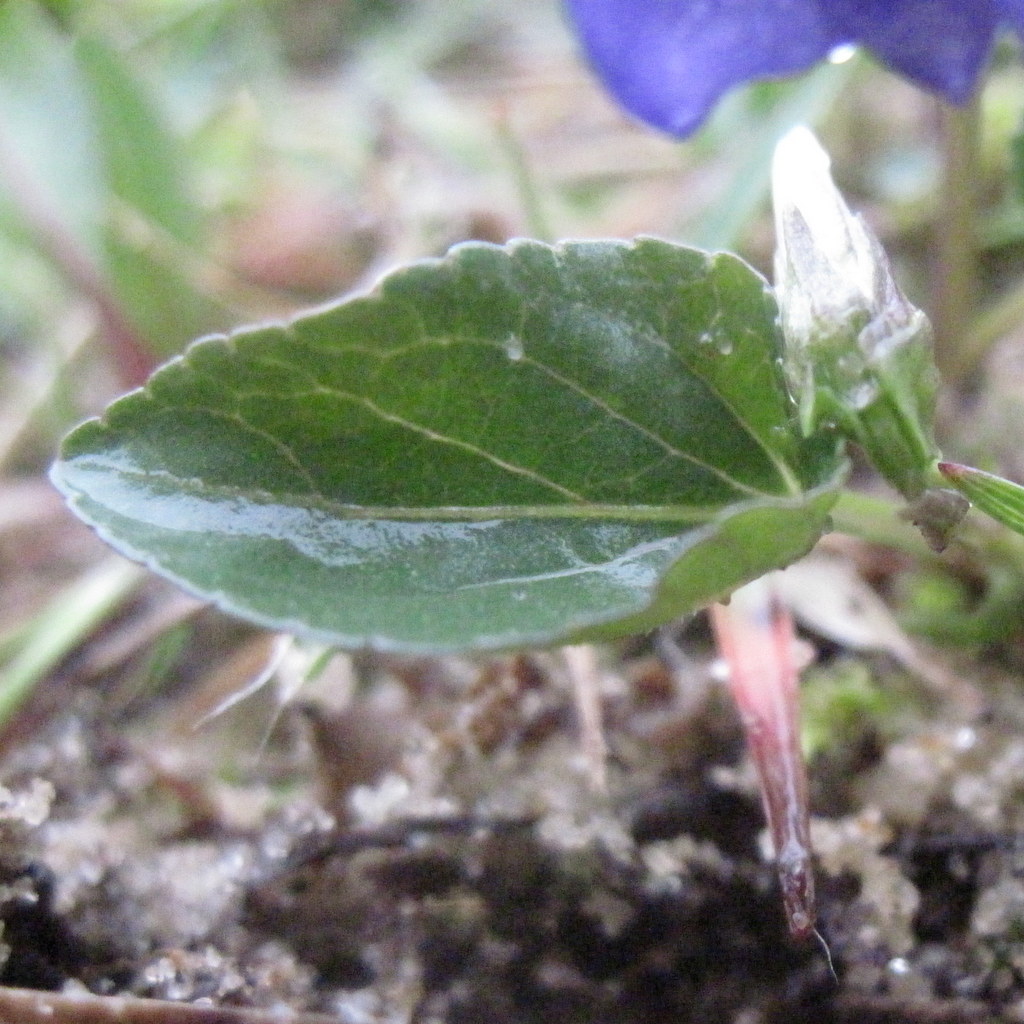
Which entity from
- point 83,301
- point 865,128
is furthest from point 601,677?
point 865,128

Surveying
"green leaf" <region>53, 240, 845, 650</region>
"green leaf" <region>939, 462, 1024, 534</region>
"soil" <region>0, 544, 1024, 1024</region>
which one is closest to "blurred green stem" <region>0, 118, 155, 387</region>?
"soil" <region>0, 544, 1024, 1024</region>

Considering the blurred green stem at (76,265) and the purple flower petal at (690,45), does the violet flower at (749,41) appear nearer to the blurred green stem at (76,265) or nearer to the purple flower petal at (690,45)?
the purple flower petal at (690,45)

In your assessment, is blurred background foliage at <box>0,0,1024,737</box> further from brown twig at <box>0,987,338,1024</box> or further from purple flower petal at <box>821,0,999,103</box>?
brown twig at <box>0,987,338,1024</box>

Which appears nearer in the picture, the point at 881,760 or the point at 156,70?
the point at 881,760

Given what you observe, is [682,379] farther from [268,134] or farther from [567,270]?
[268,134]

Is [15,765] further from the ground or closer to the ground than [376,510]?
closer to the ground

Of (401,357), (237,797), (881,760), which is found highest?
(401,357)

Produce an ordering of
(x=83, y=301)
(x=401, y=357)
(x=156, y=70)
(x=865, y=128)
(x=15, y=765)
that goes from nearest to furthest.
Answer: (x=401, y=357) < (x=15, y=765) < (x=83, y=301) < (x=865, y=128) < (x=156, y=70)
